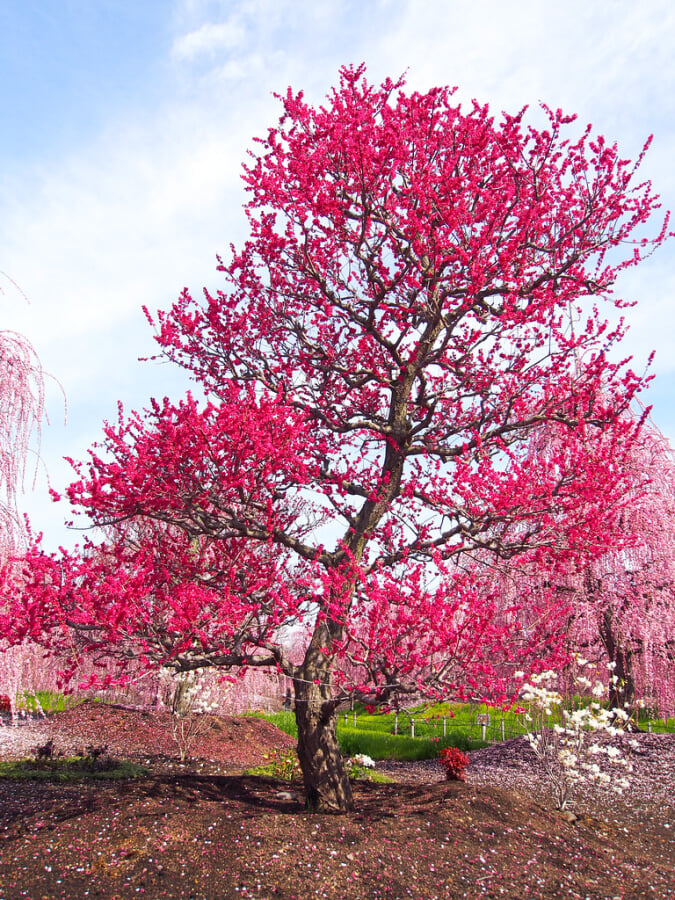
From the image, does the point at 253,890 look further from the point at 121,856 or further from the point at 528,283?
the point at 528,283

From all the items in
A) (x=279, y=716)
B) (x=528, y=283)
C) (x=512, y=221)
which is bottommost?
(x=279, y=716)

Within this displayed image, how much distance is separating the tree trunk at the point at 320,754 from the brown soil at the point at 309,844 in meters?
0.25

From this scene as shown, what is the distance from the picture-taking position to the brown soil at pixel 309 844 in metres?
4.29

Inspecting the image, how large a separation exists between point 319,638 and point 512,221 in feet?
16.5

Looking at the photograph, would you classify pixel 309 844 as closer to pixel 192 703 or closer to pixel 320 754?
pixel 320 754

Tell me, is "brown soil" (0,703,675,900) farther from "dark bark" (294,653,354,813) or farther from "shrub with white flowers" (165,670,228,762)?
"shrub with white flowers" (165,670,228,762)

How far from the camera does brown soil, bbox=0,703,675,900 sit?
429 centimetres

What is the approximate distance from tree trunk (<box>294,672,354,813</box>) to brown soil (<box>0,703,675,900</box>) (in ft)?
0.83

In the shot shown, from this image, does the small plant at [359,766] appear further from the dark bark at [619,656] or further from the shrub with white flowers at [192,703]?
the dark bark at [619,656]

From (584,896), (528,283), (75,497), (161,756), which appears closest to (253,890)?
(584,896)

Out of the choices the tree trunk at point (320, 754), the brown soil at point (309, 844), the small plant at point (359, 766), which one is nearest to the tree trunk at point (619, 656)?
the brown soil at point (309, 844)

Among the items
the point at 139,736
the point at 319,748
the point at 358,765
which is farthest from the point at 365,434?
the point at 139,736

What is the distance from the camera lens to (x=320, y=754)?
19.1ft

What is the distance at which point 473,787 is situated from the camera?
7020 mm
